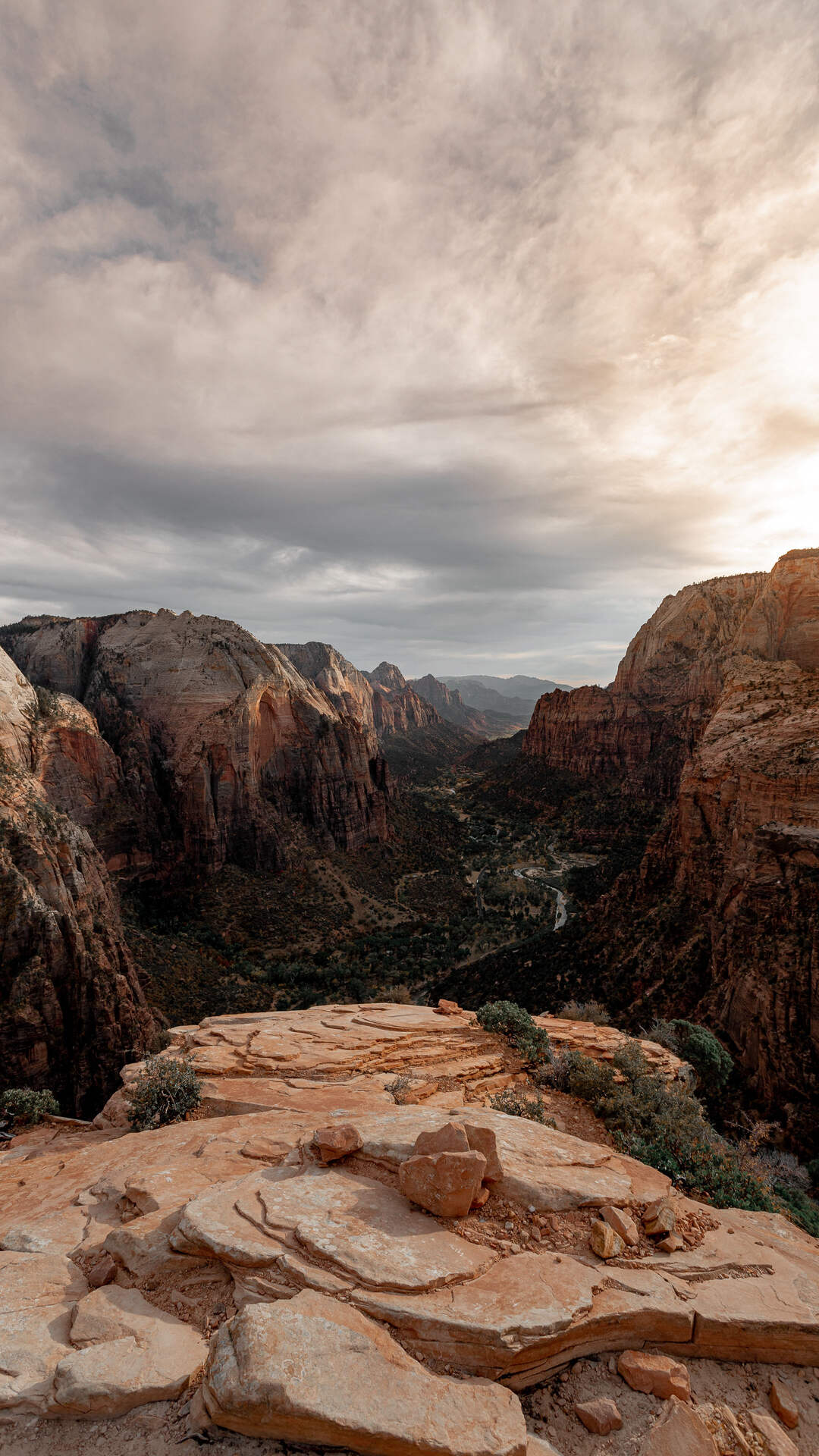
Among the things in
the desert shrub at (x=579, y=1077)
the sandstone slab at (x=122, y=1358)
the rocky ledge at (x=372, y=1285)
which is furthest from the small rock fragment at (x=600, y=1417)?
the desert shrub at (x=579, y=1077)

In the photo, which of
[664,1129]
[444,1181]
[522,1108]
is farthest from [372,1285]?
[664,1129]

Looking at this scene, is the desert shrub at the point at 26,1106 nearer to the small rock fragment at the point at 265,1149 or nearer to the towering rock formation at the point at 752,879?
the small rock fragment at the point at 265,1149

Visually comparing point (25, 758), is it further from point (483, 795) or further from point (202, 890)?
point (483, 795)

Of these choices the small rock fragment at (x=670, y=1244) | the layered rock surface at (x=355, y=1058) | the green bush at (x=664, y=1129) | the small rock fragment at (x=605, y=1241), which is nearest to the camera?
the small rock fragment at (x=605, y=1241)

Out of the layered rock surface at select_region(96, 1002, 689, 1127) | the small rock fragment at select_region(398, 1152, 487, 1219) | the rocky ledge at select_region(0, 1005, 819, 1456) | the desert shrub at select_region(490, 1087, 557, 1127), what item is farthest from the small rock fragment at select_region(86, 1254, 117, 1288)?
the desert shrub at select_region(490, 1087, 557, 1127)

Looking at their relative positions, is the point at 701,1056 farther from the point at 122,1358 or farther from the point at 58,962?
the point at 58,962

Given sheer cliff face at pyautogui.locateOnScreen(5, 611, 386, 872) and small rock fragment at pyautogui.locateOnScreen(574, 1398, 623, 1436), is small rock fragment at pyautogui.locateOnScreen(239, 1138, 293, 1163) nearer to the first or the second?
small rock fragment at pyautogui.locateOnScreen(574, 1398, 623, 1436)

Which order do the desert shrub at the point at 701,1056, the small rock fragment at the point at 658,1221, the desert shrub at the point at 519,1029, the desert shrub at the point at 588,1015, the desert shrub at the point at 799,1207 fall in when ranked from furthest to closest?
the desert shrub at the point at 588,1015 < the desert shrub at the point at 701,1056 < the desert shrub at the point at 519,1029 < the desert shrub at the point at 799,1207 < the small rock fragment at the point at 658,1221
